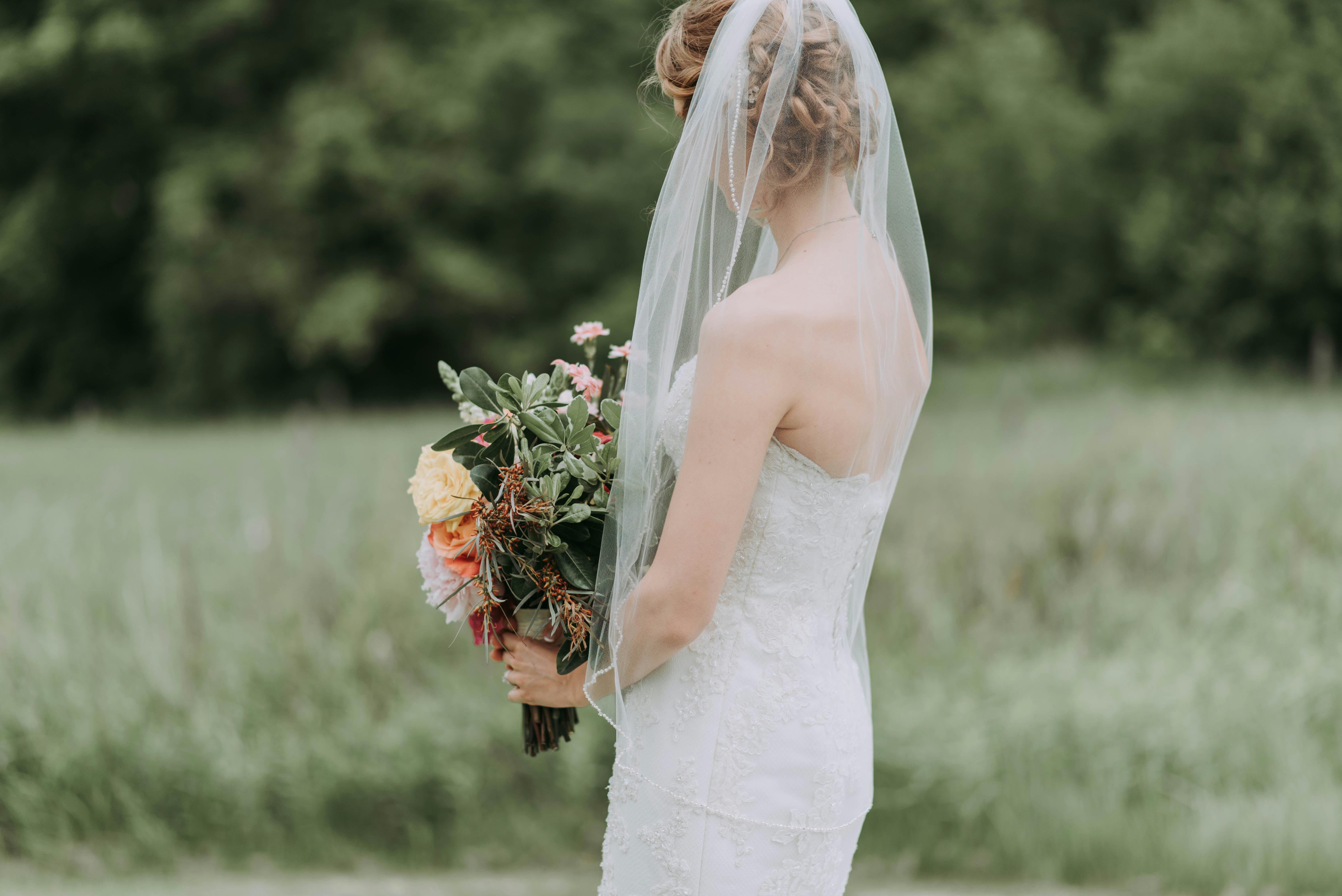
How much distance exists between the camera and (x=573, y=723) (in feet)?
7.70

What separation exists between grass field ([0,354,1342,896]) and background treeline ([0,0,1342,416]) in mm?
13445

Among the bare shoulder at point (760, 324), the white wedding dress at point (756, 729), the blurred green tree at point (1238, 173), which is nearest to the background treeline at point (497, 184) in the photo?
the blurred green tree at point (1238, 173)

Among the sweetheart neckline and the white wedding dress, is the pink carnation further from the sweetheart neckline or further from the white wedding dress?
the sweetheart neckline

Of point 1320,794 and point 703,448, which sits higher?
point 703,448

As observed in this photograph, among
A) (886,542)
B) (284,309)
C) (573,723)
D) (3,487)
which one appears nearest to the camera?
(573,723)

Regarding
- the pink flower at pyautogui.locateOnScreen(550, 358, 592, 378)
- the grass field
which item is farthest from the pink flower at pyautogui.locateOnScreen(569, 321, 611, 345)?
the grass field

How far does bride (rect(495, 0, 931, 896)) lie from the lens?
1.80 meters

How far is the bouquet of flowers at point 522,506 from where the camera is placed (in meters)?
1.97

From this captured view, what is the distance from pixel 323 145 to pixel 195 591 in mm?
15124

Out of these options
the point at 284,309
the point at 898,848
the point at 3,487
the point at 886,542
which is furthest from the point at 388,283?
the point at 898,848

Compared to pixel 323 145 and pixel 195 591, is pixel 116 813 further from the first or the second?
pixel 323 145

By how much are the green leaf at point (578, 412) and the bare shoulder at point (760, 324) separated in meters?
0.30

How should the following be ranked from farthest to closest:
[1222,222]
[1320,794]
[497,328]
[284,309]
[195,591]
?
[497,328] < [284,309] < [1222,222] < [195,591] < [1320,794]

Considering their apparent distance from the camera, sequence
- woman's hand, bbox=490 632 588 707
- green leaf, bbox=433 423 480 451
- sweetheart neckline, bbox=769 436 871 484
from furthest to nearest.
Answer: woman's hand, bbox=490 632 588 707
green leaf, bbox=433 423 480 451
sweetheart neckline, bbox=769 436 871 484
